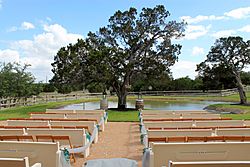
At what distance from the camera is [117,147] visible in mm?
8406

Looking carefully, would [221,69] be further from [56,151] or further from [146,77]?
[56,151]

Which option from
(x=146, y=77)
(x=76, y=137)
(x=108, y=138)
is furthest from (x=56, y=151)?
(x=146, y=77)

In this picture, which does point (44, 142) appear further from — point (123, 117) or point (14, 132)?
point (123, 117)

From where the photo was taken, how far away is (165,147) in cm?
455

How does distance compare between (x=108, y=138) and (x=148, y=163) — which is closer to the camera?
(x=148, y=163)

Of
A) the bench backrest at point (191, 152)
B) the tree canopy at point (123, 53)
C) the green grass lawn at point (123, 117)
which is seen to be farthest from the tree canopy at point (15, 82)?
the bench backrest at point (191, 152)

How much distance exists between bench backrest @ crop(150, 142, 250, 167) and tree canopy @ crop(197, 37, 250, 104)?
24.5 m

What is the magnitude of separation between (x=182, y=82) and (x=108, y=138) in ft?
157

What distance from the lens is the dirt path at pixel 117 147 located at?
7.23m

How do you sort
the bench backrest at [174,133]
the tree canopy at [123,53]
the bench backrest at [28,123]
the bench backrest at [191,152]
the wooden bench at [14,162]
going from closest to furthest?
the wooden bench at [14,162] < the bench backrest at [191,152] < the bench backrest at [174,133] < the bench backrest at [28,123] < the tree canopy at [123,53]

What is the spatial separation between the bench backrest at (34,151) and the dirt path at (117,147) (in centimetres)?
180

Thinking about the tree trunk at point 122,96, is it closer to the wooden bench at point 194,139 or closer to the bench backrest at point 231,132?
the bench backrest at point 231,132

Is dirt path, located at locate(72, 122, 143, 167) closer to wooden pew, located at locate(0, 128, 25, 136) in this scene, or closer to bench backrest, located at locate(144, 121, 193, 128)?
bench backrest, located at locate(144, 121, 193, 128)

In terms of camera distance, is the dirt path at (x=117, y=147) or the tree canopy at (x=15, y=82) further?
the tree canopy at (x=15, y=82)
